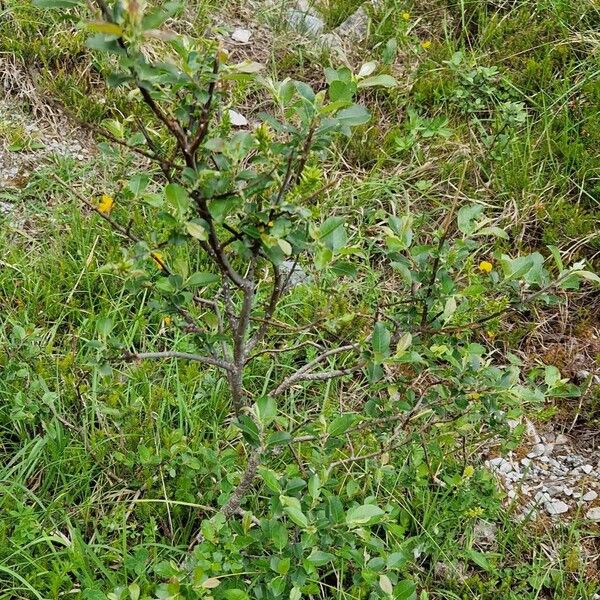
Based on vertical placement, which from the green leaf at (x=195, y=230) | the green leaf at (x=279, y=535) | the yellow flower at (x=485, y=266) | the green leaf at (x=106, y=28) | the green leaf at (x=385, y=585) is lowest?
the green leaf at (x=385, y=585)

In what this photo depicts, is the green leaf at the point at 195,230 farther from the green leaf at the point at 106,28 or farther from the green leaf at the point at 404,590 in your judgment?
the green leaf at the point at 404,590

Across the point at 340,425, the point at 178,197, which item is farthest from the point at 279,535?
the point at 178,197

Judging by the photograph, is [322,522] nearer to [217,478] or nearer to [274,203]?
[217,478]

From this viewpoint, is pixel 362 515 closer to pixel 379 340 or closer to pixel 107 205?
pixel 379 340

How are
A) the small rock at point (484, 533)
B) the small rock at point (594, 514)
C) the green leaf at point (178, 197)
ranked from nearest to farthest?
the green leaf at point (178, 197) → the small rock at point (484, 533) → the small rock at point (594, 514)

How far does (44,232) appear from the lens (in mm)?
3430

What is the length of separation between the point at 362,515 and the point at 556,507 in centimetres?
122

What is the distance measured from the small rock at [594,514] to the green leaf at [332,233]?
5.35 ft

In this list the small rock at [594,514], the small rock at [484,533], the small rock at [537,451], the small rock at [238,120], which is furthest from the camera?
the small rock at [238,120]

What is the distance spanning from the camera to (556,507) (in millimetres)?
2834

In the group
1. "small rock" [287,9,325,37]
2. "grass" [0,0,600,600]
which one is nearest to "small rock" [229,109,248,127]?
"grass" [0,0,600,600]

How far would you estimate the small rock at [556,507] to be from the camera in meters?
2.82

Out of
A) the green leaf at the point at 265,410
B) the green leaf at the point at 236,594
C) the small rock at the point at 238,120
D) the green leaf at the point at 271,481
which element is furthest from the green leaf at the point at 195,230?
the small rock at the point at 238,120

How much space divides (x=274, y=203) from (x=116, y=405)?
1.40m
